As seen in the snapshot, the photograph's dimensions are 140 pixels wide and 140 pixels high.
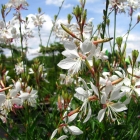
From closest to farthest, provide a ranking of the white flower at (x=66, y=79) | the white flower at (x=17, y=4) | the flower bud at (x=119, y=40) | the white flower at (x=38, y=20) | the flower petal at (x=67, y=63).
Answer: the flower petal at (x=67, y=63) → the flower bud at (x=119, y=40) → the white flower at (x=17, y=4) → the white flower at (x=66, y=79) → the white flower at (x=38, y=20)

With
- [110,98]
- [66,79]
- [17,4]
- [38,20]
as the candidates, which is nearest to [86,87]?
[110,98]

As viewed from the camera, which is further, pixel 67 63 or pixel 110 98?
pixel 67 63

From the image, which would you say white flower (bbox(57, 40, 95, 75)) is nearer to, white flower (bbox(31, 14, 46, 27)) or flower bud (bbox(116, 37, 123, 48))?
flower bud (bbox(116, 37, 123, 48))

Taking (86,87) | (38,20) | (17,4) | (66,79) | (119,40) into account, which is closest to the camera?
(86,87)

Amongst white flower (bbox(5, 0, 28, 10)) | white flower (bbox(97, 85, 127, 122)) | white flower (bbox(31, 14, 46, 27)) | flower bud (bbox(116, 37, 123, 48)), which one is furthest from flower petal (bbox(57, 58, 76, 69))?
white flower (bbox(31, 14, 46, 27))

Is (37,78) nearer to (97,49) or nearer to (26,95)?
(26,95)

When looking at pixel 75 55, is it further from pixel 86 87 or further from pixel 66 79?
pixel 66 79

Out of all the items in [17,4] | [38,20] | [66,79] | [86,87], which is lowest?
[66,79]

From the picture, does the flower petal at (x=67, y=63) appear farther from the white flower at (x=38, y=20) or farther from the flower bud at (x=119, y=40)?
the white flower at (x=38, y=20)

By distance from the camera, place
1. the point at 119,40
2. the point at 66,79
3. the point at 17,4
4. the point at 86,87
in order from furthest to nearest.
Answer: the point at 66,79 < the point at 17,4 < the point at 119,40 < the point at 86,87

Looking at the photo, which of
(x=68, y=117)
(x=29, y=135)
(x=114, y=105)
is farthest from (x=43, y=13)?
(x=114, y=105)

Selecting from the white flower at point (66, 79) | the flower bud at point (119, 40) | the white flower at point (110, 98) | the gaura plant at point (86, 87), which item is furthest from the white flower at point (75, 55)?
the white flower at point (66, 79)
